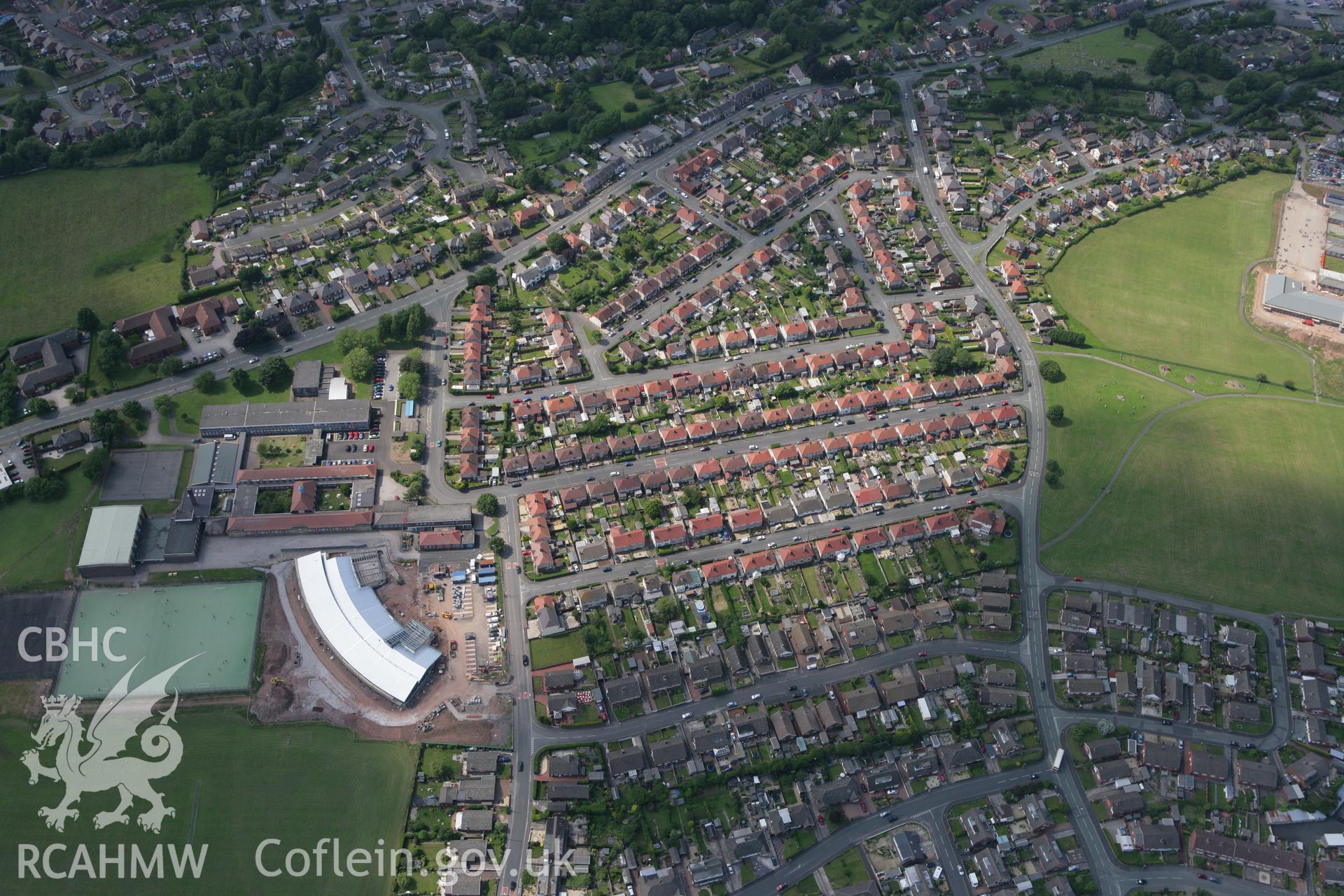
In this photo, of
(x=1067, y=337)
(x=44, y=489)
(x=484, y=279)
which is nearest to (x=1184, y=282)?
(x=1067, y=337)

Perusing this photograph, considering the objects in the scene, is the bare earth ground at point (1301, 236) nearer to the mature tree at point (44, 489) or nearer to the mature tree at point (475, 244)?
the mature tree at point (475, 244)

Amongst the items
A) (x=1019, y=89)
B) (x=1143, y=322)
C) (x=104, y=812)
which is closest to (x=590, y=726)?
(x=104, y=812)

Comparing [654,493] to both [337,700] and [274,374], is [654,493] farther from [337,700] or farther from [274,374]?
[274,374]

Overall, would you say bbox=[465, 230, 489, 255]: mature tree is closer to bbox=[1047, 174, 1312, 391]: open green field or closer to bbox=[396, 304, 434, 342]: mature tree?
bbox=[396, 304, 434, 342]: mature tree

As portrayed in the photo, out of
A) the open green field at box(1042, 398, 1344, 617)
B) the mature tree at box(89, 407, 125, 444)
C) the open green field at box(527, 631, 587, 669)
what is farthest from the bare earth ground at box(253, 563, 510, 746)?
the open green field at box(1042, 398, 1344, 617)

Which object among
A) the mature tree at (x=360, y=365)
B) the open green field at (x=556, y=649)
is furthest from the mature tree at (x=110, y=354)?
the open green field at (x=556, y=649)
